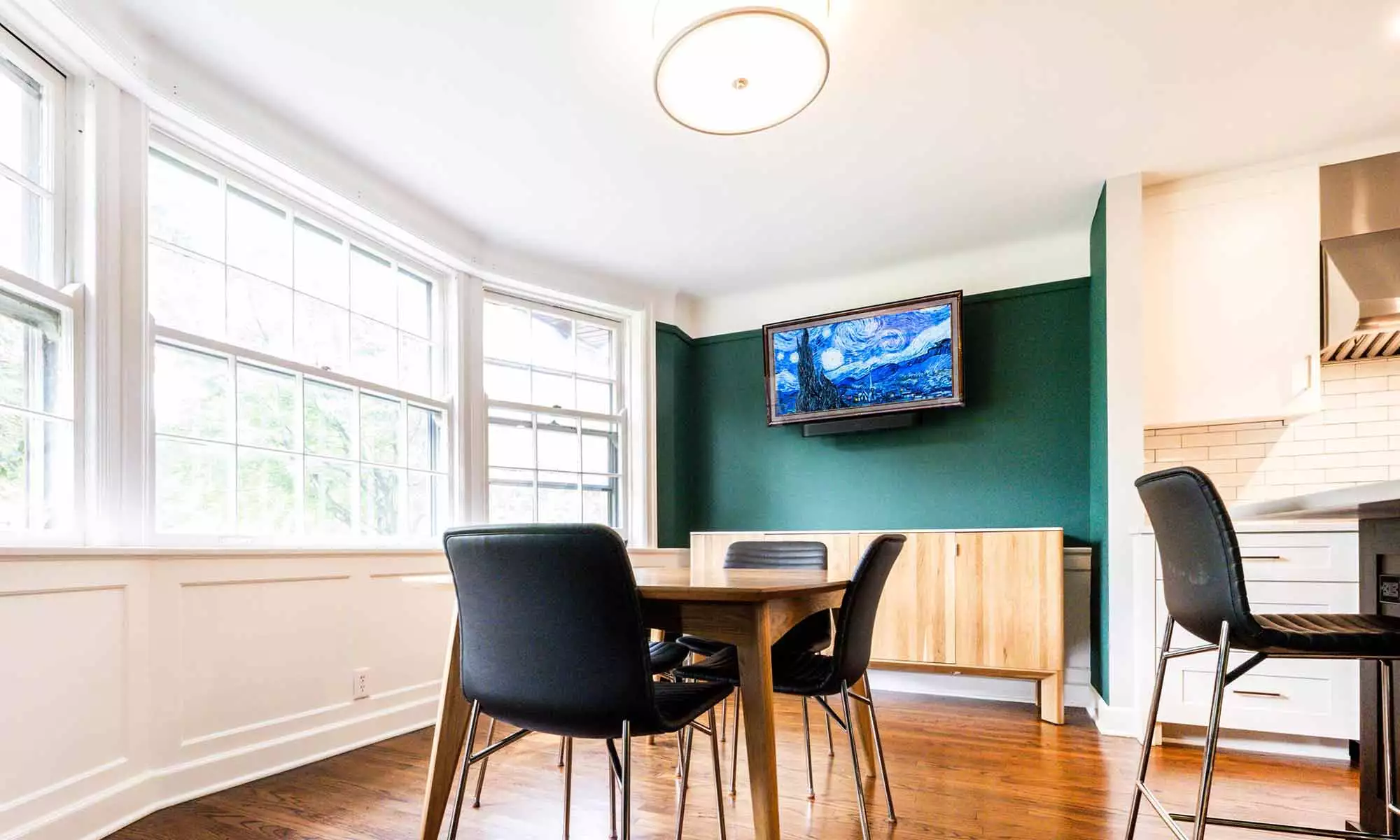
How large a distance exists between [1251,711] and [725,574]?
2.19 metres

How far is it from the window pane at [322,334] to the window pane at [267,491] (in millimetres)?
444

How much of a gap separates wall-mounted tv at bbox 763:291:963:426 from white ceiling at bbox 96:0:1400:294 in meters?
0.56

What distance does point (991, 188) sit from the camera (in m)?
3.43

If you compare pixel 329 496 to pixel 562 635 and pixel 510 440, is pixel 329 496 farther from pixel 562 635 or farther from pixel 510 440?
pixel 562 635

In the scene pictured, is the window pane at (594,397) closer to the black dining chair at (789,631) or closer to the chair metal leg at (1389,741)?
the black dining chair at (789,631)

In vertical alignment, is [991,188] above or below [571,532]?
above

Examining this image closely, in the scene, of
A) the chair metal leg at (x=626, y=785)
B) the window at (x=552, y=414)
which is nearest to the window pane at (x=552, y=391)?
the window at (x=552, y=414)

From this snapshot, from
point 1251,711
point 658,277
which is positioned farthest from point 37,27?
point 1251,711

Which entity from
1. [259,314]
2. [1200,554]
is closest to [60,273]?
[259,314]

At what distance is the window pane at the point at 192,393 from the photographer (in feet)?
8.20

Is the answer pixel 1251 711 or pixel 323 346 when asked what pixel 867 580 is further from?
pixel 323 346

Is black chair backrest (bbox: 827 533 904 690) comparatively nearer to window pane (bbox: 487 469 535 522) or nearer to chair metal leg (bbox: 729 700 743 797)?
chair metal leg (bbox: 729 700 743 797)

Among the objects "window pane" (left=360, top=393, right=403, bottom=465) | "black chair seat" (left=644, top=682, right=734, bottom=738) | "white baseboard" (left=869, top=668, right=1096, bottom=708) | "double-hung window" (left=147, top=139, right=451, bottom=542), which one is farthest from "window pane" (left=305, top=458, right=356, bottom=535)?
"white baseboard" (left=869, top=668, right=1096, bottom=708)

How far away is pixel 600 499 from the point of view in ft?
15.1
